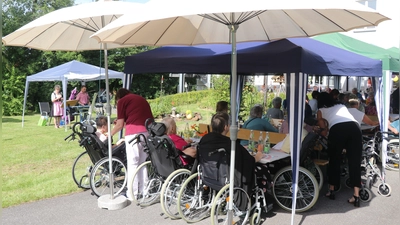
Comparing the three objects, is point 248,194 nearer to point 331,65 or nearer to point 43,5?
point 331,65

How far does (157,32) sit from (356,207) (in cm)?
359

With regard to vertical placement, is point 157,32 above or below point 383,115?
above

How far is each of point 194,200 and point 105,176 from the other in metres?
1.51

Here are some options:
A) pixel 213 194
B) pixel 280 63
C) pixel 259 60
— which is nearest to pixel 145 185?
pixel 213 194

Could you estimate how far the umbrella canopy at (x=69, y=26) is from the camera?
3.69 meters

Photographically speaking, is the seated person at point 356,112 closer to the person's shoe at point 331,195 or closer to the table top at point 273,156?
the person's shoe at point 331,195

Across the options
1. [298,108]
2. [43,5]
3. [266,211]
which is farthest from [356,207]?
[43,5]

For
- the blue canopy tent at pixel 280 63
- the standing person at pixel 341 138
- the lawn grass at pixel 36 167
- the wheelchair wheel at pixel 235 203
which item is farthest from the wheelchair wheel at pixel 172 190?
the standing person at pixel 341 138

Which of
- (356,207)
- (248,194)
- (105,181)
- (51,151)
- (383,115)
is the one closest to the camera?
(248,194)

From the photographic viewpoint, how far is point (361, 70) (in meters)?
5.42

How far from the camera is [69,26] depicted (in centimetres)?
514

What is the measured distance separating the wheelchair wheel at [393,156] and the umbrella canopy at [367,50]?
4.85ft

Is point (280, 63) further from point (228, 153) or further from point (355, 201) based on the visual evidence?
point (355, 201)

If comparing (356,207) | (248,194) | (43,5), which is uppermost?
(43,5)
